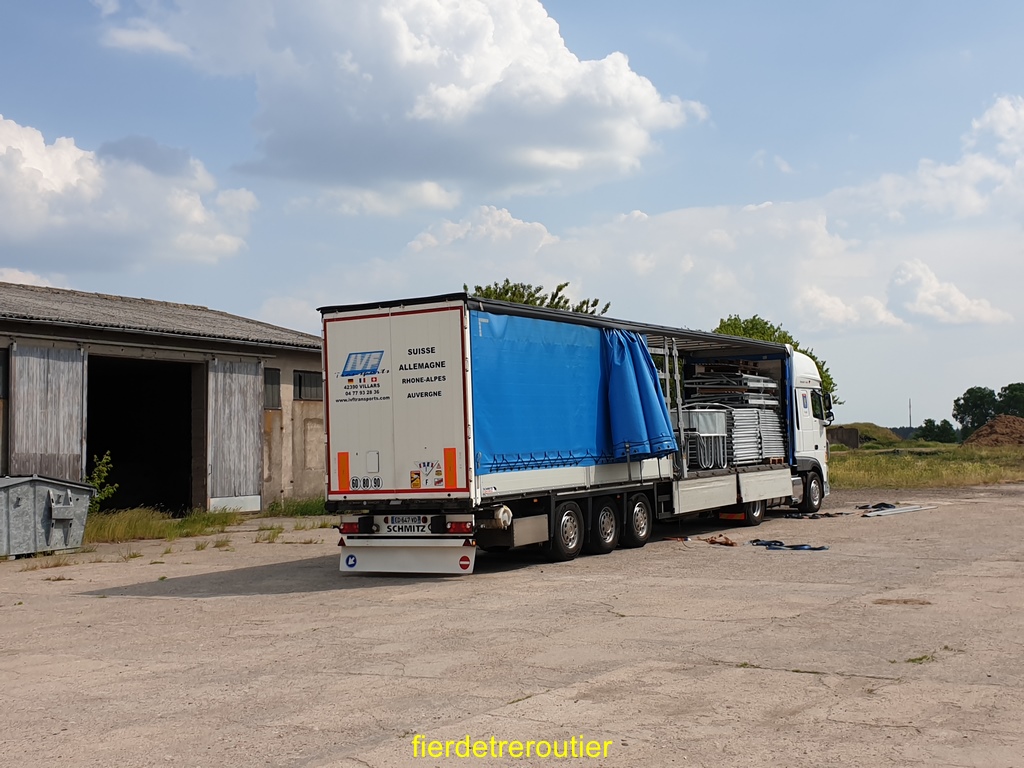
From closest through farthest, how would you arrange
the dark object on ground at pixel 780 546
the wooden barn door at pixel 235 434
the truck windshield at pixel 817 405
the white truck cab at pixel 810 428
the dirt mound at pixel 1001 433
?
the dark object on ground at pixel 780 546 → the white truck cab at pixel 810 428 → the truck windshield at pixel 817 405 → the wooden barn door at pixel 235 434 → the dirt mound at pixel 1001 433

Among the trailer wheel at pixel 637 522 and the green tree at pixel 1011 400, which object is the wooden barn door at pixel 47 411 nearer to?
the trailer wheel at pixel 637 522

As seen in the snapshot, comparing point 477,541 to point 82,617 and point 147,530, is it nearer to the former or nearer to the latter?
point 82,617

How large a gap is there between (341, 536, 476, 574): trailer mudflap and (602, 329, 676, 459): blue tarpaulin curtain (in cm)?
338

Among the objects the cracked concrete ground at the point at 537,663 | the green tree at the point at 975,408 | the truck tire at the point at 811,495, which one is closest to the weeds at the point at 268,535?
the cracked concrete ground at the point at 537,663

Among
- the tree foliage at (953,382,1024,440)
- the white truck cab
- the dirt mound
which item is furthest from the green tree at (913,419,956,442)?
the white truck cab

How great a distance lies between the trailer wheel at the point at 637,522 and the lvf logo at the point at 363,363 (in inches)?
192

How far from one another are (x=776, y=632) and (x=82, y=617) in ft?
23.0

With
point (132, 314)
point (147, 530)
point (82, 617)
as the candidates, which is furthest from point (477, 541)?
point (132, 314)

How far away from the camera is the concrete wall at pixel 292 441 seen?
27.2 metres

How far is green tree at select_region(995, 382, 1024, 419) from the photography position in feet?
416

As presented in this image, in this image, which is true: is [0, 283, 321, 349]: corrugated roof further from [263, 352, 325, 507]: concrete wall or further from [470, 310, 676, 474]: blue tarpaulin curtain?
[470, 310, 676, 474]: blue tarpaulin curtain

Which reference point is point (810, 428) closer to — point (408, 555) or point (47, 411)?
point (408, 555)

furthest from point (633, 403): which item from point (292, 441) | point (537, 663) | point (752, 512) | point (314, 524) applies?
point (292, 441)

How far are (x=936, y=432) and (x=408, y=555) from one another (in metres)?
118
